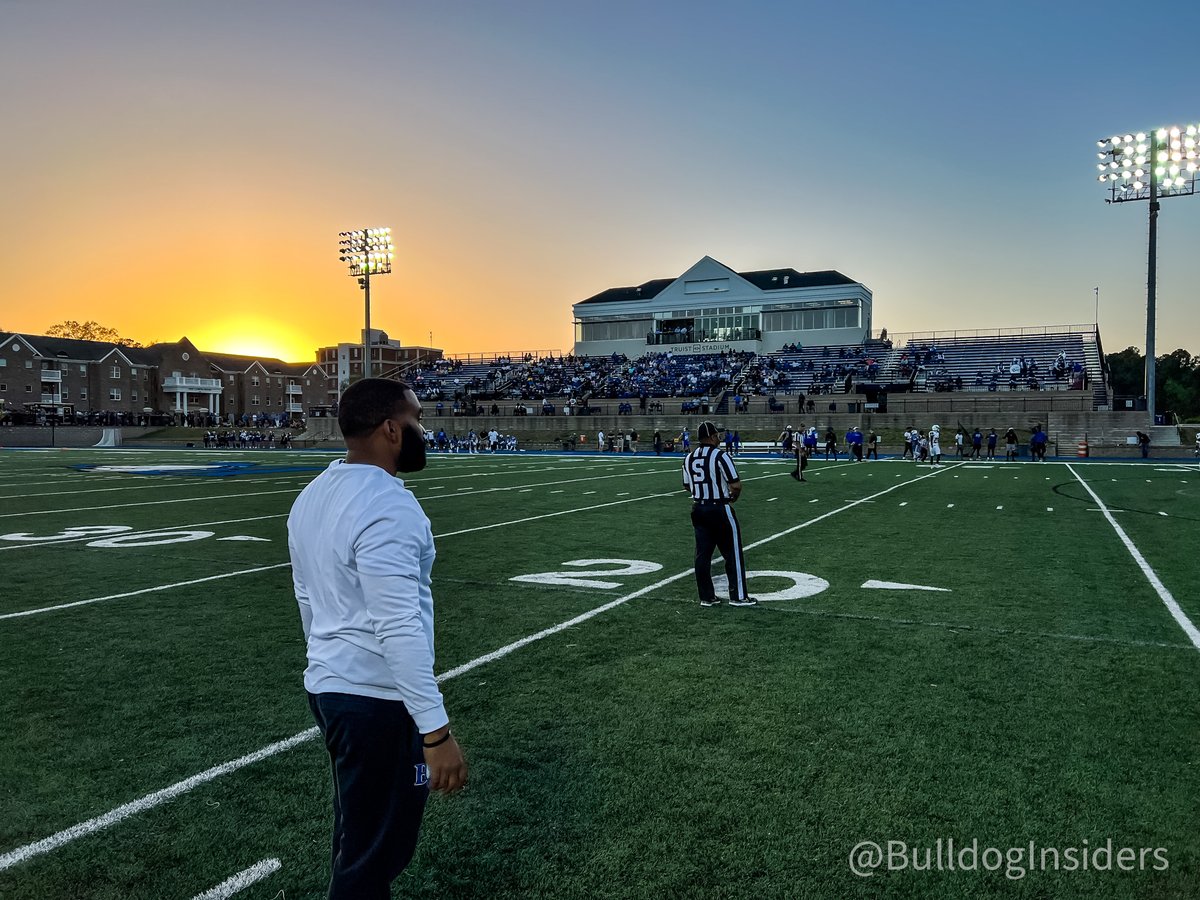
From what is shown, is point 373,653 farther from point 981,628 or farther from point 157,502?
point 157,502

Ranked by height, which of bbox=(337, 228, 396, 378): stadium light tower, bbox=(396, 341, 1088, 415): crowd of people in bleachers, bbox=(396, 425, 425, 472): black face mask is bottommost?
bbox=(396, 425, 425, 472): black face mask

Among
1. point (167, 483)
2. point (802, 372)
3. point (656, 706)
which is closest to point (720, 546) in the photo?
point (656, 706)

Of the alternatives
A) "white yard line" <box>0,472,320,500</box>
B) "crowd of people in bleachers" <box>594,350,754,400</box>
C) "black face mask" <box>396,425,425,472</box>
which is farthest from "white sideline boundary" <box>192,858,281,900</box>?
"crowd of people in bleachers" <box>594,350,754,400</box>

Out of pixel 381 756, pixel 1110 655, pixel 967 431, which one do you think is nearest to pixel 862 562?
pixel 1110 655

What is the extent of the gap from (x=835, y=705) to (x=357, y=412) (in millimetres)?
3722

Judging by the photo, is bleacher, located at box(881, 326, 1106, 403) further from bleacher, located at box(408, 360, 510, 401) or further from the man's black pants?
the man's black pants

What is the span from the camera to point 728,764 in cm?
411

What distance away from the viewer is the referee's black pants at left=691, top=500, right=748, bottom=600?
25.1 ft

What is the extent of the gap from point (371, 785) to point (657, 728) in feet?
8.51

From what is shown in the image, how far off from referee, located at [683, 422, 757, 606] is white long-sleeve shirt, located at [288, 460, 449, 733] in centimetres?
542

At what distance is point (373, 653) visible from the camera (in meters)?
2.32

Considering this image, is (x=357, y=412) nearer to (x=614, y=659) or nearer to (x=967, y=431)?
(x=614, y=659)

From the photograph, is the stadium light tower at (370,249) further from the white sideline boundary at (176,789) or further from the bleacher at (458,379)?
the white sideline boundary at (176,789)

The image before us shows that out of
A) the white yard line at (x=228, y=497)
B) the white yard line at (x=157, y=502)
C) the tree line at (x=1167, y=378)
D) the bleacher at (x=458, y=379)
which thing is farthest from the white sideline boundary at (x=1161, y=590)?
the tree line at (x=1167, y=378)
